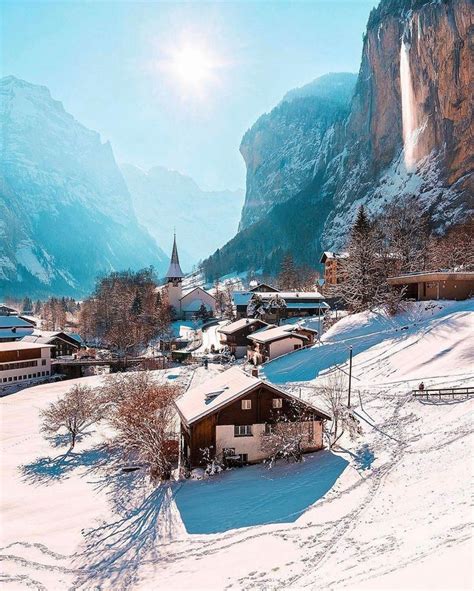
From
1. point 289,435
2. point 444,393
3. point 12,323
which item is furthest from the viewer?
point 12,323

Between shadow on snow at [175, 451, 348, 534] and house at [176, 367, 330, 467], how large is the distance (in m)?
1.20

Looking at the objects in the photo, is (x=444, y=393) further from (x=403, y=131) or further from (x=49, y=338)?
(x=403, y=131)

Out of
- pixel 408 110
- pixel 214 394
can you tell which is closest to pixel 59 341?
pixel 214 394

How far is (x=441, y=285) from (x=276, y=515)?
38.1m

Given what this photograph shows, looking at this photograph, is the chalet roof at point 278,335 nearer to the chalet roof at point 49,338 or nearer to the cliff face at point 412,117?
the chalet roof at point 49,338

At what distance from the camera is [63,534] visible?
768 inches

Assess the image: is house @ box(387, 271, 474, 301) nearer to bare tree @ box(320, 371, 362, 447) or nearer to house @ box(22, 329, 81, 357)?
bare tree @ box(320, 371, 362, 447)

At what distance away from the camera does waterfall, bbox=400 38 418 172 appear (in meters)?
126

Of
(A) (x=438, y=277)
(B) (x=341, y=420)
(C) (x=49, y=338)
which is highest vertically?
(A) (x=438, y=277)

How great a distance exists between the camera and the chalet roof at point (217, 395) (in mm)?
25163

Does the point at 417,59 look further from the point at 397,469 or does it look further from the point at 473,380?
the point at 397,469

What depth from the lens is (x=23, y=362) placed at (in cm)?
5722

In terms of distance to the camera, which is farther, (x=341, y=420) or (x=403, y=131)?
(x=403, y=131)

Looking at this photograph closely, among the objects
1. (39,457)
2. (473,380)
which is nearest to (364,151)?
(473,380)
